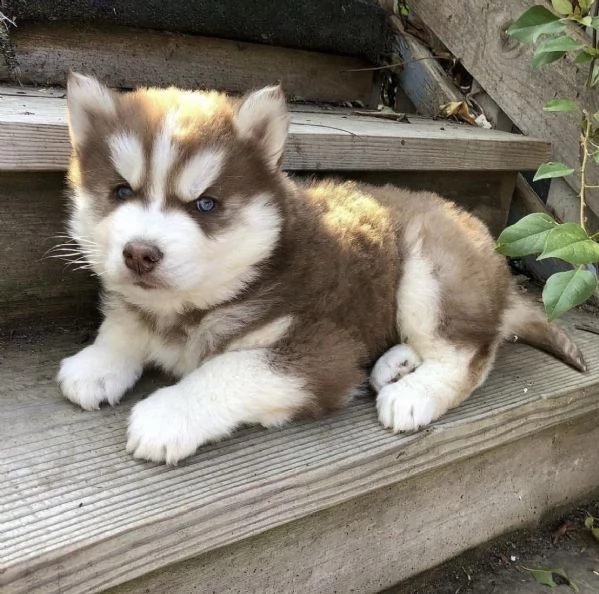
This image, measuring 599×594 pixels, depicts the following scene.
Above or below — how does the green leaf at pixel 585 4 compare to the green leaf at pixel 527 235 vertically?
above

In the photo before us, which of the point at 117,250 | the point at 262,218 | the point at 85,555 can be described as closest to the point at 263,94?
the point at 262,218

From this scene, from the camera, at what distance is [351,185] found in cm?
228

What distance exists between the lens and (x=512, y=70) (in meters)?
2.94

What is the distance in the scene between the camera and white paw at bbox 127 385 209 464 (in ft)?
5.10

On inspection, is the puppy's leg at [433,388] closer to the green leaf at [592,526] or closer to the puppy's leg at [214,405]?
the puppy's leg at [214,405]

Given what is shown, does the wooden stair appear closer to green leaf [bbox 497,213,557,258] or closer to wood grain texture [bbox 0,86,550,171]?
wood grain texture [bbox 0,86,550,171]

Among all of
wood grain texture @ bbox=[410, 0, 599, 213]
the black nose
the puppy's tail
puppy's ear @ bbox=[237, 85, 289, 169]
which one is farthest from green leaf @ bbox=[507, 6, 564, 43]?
the black nose

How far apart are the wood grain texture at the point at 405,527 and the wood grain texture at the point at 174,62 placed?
6.74 feet

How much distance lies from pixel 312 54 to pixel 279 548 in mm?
2432

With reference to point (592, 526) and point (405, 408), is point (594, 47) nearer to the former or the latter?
point (405, 408)

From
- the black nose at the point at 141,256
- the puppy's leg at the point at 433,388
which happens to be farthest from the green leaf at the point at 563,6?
the black nose at the point at 141,256

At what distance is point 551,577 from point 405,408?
92 cm

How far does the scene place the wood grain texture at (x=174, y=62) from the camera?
2.70 meters

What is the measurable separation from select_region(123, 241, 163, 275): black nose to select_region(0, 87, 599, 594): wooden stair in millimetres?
442
